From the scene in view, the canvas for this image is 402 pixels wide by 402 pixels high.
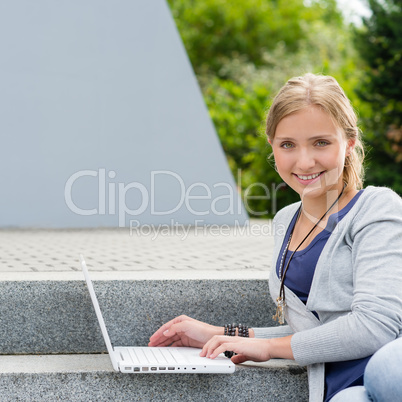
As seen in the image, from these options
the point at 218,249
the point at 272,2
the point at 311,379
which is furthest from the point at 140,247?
the point at 272,2

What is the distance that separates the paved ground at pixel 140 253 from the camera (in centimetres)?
263

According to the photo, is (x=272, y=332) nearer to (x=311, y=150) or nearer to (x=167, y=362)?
(x=167, y=362)

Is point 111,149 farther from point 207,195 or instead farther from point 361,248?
point 361,248

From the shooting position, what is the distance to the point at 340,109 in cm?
190

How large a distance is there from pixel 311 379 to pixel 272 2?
25476 mm

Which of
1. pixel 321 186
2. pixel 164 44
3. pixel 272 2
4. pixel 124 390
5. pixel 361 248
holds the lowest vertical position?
pixel 124 390

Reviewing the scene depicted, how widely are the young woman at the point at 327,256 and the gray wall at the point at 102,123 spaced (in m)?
3.42

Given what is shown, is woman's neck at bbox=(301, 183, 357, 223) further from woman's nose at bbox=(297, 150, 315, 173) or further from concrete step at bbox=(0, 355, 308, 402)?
concrete step at bbox=(0, 355, 308, 402)

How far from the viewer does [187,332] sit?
2.14 metres

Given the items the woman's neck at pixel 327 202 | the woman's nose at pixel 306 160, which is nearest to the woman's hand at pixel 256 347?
the woman's neck at pixel 327 202

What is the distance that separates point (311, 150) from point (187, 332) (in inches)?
→ 30.1

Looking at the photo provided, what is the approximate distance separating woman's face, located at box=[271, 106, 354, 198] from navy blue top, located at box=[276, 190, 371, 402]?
11 centimetres

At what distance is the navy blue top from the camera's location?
176 centimetres

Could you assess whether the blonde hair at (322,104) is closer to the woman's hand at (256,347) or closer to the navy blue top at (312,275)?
the navy blue top at (312,275)
